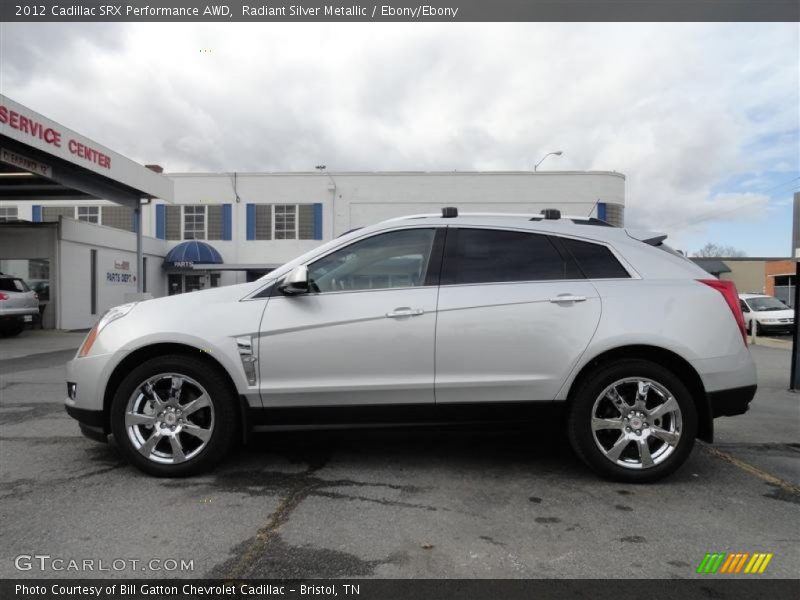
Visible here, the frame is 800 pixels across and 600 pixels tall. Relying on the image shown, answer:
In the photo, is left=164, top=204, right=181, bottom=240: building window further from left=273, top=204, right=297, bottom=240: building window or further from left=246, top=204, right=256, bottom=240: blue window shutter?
left=273, top=204, right=297, bottom=240: building window

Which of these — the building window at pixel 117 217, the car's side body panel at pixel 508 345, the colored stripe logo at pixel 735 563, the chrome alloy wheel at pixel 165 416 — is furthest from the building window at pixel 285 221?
the colored stripe logo at pixel 735 563

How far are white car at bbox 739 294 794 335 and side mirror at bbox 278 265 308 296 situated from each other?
18.9 metres

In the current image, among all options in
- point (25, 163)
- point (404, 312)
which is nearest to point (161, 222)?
point (25, 163)

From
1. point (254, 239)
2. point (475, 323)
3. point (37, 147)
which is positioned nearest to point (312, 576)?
point (475, 323)

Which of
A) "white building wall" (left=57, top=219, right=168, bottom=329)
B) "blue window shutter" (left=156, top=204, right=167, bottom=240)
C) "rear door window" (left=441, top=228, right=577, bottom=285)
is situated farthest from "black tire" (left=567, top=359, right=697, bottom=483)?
"blue window shutter" (left=156, top=204, right=167, bottom=240)

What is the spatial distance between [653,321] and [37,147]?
1429 centimetres

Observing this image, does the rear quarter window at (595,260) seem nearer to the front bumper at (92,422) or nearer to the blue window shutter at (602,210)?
the front bumper at (92,422)

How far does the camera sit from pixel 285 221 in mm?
25766

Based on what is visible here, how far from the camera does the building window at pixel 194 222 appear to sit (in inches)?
1008

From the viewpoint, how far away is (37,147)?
12523 millimetres

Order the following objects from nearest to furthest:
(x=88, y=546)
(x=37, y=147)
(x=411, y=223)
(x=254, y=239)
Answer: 1. (x=88, y=546)
2. (x=411, y=223)
3. (x=37, y=147)
4. (x=254, y=239)

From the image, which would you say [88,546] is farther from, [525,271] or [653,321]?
[653,321]

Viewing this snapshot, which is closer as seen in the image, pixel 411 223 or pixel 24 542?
pixel 24 542

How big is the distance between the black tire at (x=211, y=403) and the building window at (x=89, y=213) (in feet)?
86.8
